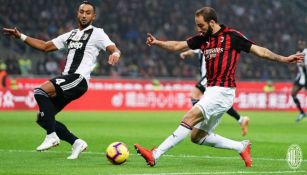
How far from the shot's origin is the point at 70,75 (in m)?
11.5

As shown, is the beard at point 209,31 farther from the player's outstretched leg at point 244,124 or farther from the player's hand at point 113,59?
the player's outstretched leg at point 244,124

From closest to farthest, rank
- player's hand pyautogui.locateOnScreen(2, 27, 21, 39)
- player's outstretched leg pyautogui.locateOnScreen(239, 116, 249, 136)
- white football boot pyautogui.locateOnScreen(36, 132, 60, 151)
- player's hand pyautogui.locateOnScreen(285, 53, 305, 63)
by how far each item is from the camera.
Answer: player's hand pyautogui.locateOnScreen(285, 53, 305, 63)
white football boot pyautogui.locateOnScreen(36, 132, 60, 151)
player's hand pyautogui.locateOnScreen(2, 27, 21, 39)
player's outstretched leg pyautogui.locateOnScreen(239, 116, 249, 136)

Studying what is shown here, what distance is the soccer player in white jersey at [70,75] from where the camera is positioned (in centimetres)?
1132

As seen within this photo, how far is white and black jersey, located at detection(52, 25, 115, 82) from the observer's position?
11.6 meters

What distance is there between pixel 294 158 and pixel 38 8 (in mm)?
30265

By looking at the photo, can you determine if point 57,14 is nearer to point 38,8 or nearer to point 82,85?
point 38,8

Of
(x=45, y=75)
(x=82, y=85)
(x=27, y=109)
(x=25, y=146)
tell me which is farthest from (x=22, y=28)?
(x=82, y=85)

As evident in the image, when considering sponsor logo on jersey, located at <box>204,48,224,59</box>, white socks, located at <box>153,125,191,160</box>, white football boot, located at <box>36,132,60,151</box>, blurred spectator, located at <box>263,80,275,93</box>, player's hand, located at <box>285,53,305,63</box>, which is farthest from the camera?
blurred spectator, located at <box>263,80,275,93</box>

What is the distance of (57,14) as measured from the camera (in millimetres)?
39000

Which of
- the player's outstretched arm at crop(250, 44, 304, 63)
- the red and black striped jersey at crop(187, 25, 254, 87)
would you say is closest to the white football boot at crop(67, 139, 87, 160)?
the red and black striped jersey at crop(187, 25, 254, 87)

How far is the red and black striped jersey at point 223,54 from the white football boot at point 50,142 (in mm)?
2474

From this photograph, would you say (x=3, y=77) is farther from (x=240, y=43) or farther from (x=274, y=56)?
(x=274, y=56)

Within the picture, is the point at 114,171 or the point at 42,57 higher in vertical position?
the point at 114,171

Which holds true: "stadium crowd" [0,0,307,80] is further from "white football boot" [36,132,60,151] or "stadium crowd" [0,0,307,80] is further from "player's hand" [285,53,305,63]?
"player's hand" [285,53,305,63]
